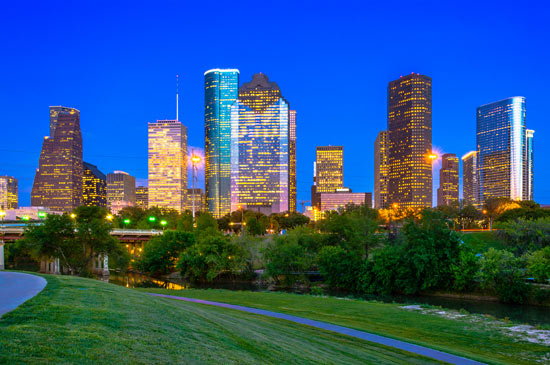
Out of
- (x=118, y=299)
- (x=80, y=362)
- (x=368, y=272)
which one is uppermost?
(x=80, y=362)

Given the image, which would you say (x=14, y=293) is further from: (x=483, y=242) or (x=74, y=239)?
(x=483, y=242)

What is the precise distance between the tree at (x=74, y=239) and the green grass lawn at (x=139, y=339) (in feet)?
106

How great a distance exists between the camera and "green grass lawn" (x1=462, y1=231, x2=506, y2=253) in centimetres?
4820

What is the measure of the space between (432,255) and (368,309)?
704 inches

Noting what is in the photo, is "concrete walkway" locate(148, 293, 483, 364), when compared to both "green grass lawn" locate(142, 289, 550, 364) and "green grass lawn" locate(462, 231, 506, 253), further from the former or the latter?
"green grass lawn" locate(462, 231, 506, 253)

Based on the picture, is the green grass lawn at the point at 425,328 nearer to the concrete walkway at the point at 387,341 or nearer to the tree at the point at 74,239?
the concrete walkway at the point at 387,341

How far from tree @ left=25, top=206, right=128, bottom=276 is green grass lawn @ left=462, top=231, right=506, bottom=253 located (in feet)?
136

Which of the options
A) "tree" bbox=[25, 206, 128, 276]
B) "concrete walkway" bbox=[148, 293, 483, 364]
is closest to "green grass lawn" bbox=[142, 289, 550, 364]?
"concrete walkway" bbox=[148, 293, 483, 364]

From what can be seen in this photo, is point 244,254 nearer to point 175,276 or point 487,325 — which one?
point 175,276

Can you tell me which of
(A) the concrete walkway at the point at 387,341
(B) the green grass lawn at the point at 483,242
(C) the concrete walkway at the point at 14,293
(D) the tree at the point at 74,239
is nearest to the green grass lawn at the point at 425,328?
(A) the concrete walkway at the point at 387,341

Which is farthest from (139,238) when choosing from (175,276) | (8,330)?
(8,330)

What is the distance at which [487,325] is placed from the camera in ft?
71.6

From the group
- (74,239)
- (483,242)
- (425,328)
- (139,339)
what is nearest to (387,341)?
(425,328)

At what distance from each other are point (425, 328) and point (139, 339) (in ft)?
54.2
